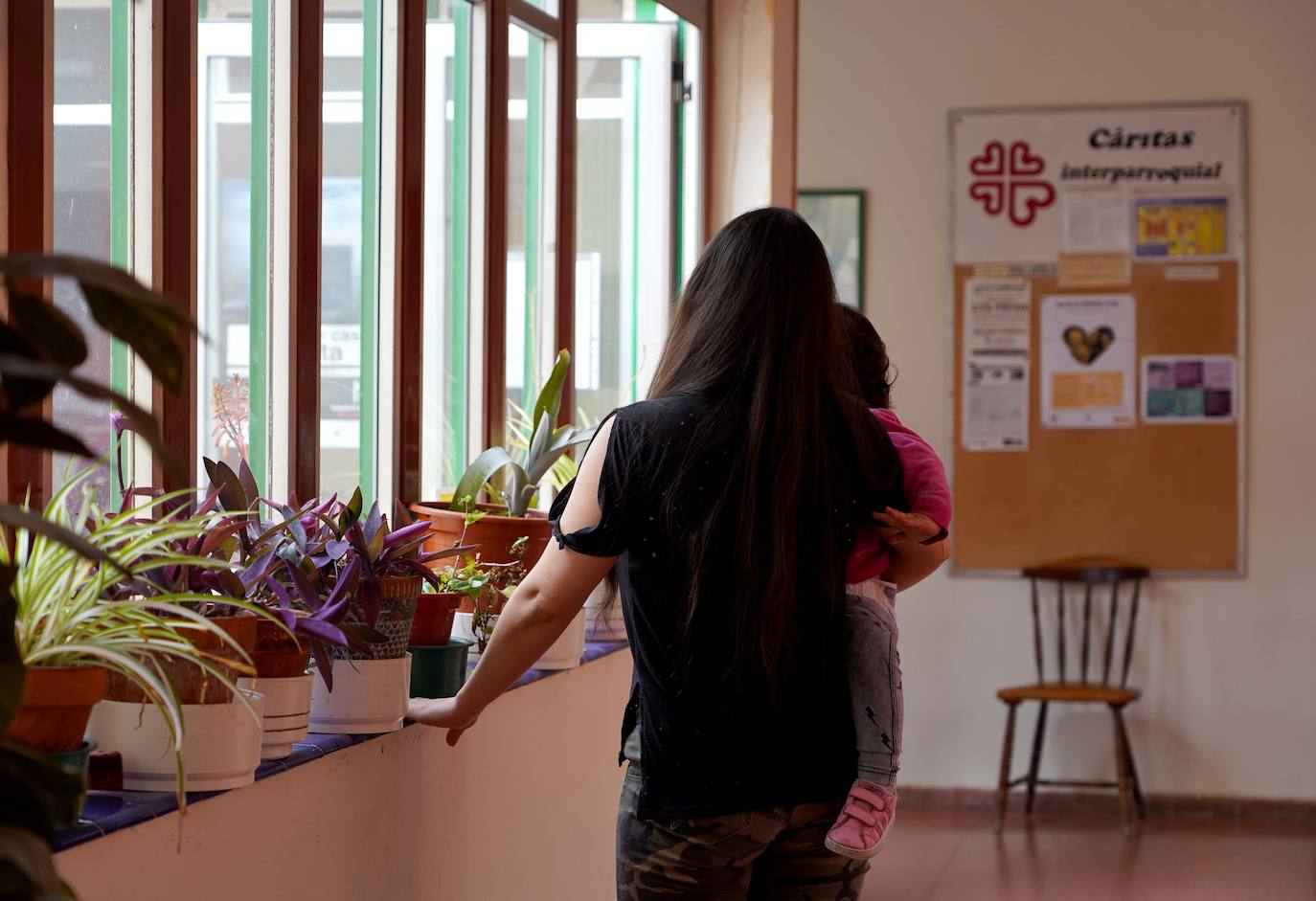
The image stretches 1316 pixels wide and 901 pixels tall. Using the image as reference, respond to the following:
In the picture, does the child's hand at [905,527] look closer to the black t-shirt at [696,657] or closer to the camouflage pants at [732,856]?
the black t-shirt at [696,657]

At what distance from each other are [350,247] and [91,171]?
2.31 ft

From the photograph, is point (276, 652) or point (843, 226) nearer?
Result: point (276, 652)

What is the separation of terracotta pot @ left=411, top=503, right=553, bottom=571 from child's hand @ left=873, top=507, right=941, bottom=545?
31.2 inches

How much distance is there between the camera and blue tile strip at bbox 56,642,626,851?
54.2 inches

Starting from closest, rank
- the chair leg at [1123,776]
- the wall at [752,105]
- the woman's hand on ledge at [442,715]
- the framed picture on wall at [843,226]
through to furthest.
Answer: the woman's hand on ledge at [442,715] < the wall at [752,105] < the chair leg at [1123,776] < the framed picture on wall at [843,226]

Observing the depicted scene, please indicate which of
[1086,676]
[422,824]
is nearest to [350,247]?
[422,824]

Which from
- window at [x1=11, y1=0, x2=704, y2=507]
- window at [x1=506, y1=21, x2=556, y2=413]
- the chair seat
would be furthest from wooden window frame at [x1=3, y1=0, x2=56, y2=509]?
the chair seat

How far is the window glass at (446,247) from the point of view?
2.88m

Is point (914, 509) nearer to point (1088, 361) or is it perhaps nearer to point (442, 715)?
point (442, 715)

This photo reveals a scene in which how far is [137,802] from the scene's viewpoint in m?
1.49

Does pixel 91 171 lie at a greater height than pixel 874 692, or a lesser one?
greater

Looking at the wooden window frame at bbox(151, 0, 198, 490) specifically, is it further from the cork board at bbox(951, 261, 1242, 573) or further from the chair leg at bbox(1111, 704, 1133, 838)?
the cork board at bbox(951, 261, 1242, 573)

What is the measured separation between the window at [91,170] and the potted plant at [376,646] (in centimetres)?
36

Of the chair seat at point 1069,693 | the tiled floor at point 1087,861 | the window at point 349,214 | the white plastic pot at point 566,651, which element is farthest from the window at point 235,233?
the chair seat at point 1069,693
